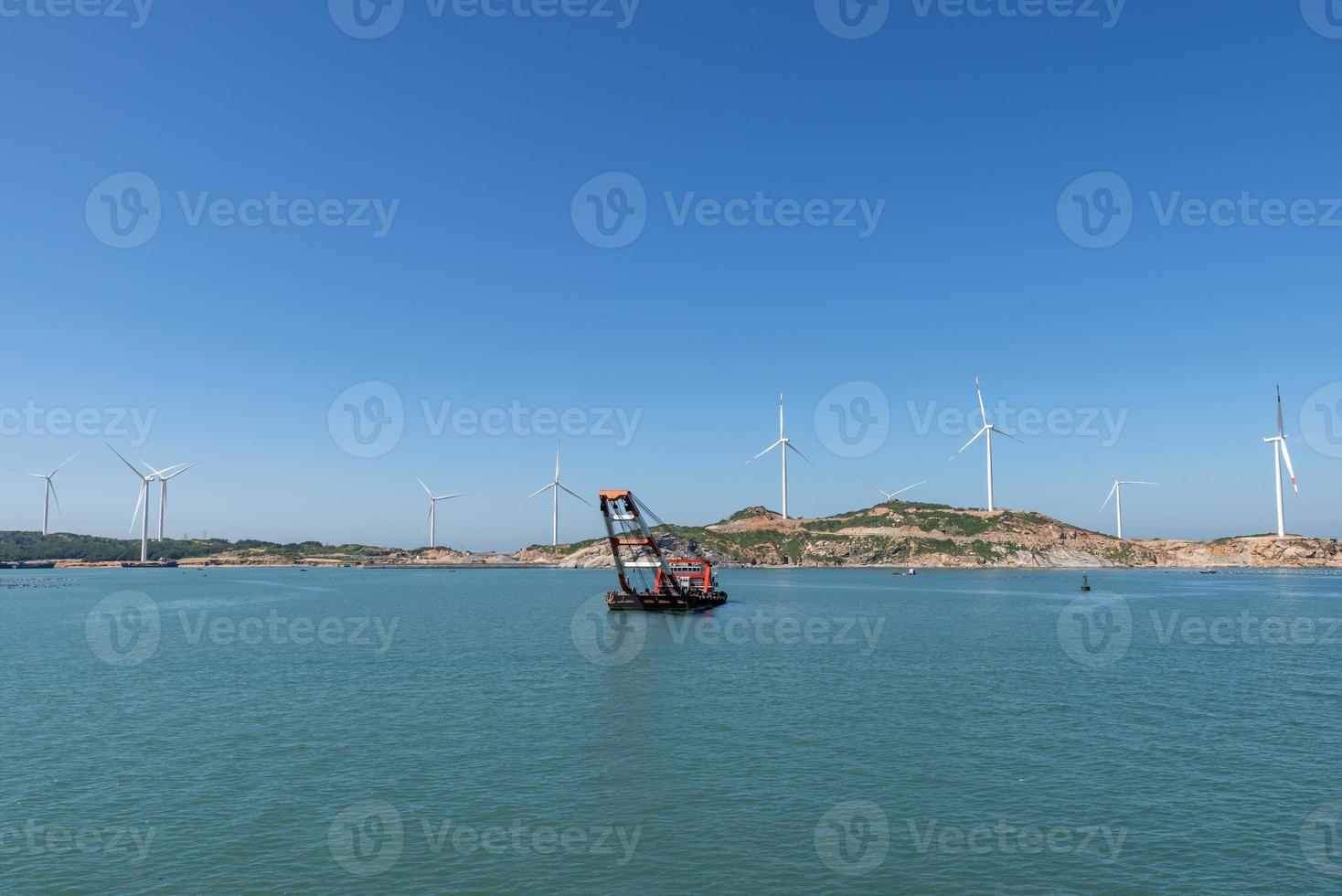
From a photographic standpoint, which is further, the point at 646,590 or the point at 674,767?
the point at 646,590

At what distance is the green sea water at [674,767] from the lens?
78.8 ft

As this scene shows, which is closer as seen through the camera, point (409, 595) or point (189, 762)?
point (189, 762)

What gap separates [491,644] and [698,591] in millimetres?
51631

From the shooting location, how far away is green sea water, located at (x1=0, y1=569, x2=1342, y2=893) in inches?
945

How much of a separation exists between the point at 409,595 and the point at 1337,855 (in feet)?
516

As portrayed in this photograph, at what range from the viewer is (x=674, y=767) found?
113 feet

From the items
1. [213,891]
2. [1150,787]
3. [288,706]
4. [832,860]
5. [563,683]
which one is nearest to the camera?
[213,891]

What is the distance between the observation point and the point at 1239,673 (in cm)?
5881

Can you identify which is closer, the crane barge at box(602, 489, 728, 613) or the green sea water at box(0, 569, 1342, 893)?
the green sea water at box(0, 569, 1342, 893)

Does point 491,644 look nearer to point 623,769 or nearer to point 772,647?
point 772,647

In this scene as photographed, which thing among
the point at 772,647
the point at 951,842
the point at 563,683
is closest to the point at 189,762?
the point at 563,683

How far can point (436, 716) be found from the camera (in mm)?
44156

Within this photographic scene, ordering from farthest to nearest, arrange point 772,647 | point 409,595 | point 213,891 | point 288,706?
point 409,595 → point 772,647 → point 288,706 → point 213,891

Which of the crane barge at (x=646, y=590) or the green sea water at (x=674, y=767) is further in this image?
the crane barge at (x=646, y=590)
